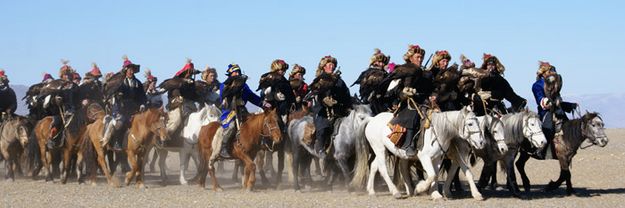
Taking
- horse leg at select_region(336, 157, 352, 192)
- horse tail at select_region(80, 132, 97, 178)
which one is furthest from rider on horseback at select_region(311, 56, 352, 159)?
horse tail at select_region(80, 132, 97, 178)

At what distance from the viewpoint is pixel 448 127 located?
1521 centimetres

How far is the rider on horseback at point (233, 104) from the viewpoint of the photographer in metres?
18.4

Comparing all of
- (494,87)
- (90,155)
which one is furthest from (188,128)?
(494,87)

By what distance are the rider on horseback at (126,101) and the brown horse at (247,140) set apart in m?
1.95

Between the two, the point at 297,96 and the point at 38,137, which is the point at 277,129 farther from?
the point at 38,137

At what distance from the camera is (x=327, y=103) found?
57.3ft

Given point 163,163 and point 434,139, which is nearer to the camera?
point 434,139

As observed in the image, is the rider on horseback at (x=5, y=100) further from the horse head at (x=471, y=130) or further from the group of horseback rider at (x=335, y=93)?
the horse head at (x=471, y=130)

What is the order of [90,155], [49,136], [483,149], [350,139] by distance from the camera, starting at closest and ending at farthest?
[483,149] < [350,139] < [90,155] < [49,136]

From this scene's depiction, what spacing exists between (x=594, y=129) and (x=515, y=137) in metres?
1.55

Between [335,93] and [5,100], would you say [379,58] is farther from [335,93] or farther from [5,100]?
[5,100]

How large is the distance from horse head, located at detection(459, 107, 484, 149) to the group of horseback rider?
0.69 m

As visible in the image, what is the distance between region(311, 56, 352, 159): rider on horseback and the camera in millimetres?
17578

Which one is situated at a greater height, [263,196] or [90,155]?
[90,155]
